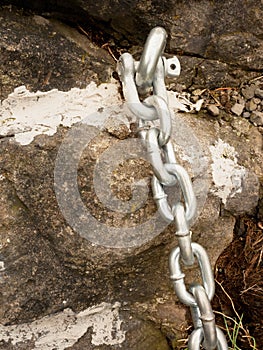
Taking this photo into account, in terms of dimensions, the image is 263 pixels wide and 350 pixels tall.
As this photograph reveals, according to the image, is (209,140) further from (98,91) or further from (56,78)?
(56,78)

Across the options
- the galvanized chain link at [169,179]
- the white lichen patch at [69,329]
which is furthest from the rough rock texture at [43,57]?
the white lichen patch at [69,329]

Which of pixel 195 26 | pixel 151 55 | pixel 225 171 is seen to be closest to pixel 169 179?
pixel 151 55

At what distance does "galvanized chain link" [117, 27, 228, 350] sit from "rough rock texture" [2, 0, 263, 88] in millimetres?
311

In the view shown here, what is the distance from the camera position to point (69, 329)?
126cm

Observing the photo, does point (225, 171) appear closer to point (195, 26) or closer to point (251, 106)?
point (251, 106)

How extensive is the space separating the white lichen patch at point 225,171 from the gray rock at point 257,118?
0.13m

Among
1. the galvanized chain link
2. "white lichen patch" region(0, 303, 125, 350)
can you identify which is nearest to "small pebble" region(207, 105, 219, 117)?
the galvanized chain link

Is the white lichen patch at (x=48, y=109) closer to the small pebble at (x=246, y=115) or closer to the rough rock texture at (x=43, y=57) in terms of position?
the rough rock texture at (x=43, y=57)

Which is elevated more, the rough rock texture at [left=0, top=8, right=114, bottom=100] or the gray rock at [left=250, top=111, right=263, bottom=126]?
the rough rock texture at [left=0, top=8, right=114, bottom=100]

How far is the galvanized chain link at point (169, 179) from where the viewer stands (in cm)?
91

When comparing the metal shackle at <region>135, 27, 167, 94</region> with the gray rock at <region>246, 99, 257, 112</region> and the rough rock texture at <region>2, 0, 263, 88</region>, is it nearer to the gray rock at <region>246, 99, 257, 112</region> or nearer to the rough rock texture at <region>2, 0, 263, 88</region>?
the rough rock texture at <region>2, 0, 263, 88</region>

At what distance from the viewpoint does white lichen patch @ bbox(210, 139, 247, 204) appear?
50.9 inches

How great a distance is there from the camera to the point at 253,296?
Answer: 53.0 inches

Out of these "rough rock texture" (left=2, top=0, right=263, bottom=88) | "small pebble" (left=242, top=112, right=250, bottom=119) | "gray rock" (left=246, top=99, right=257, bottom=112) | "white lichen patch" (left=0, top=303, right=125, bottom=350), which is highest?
"rough rock texture" (left=2, top=0, right=263, bottom=88)
